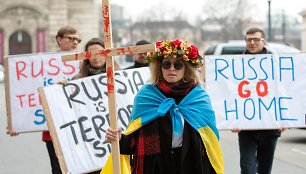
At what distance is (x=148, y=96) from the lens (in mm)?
5348

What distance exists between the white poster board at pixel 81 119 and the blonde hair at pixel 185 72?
213 centimetres

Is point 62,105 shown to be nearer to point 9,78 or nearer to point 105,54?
point 9,78

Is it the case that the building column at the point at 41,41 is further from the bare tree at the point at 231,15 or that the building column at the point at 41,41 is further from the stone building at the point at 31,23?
the bare tree at the point at 231,15

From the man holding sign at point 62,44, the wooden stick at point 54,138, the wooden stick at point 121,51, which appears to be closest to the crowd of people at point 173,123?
the wooden stick at point 121,51

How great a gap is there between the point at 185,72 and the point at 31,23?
61.5 metres

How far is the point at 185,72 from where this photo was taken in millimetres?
5359

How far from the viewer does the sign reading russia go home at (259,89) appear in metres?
8.50

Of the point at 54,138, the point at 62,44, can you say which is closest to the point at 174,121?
the point at 54,138

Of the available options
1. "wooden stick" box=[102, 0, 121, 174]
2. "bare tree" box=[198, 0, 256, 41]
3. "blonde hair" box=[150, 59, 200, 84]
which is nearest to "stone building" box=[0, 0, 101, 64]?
"bare tree" box=[198, 0, 256, 41]

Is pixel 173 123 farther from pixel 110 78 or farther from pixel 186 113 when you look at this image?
pixel 110 78

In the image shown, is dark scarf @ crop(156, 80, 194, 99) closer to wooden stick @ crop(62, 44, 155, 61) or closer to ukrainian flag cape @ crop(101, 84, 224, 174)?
ukrainian flag cape @ crop(101, 84, 224, 174)

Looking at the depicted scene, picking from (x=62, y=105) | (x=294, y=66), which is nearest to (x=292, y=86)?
(x=294, y=66)

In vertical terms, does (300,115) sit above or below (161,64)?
below

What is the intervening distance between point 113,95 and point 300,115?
153 inches
